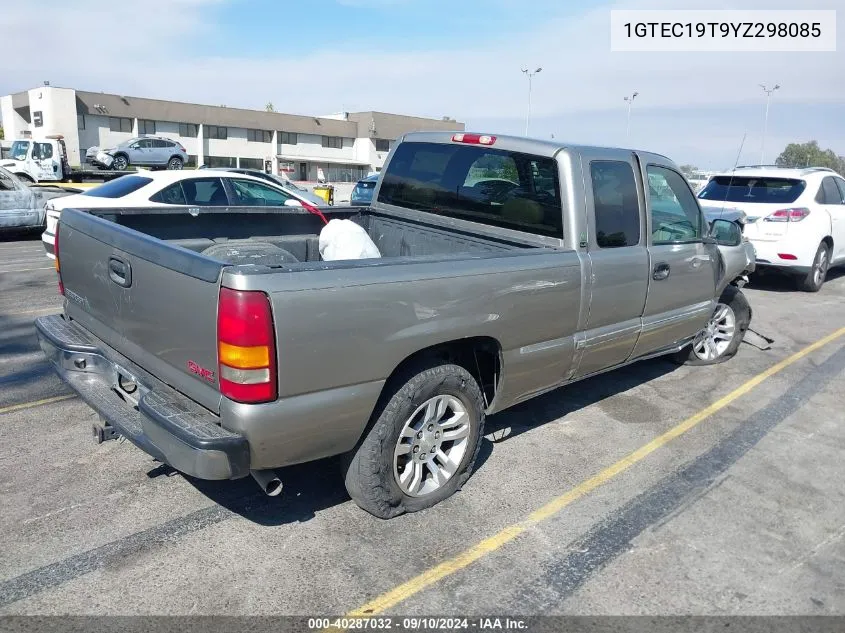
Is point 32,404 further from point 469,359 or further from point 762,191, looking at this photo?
point 762,191

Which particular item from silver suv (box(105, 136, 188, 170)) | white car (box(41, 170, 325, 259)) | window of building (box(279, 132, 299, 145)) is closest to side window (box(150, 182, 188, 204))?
white car (box(41, 170, 325, 259))

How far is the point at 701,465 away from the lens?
4324 millimetres

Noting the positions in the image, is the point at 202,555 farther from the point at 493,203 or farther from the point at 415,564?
the point at 493,203

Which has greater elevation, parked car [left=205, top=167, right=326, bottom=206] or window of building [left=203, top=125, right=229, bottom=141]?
window of building [left=203, top=125, right=229, bottom=141]

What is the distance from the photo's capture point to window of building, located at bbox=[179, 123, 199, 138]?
5506cm

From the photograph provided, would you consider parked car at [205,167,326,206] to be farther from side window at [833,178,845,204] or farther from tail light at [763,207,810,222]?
side window at [833,178,845,204]

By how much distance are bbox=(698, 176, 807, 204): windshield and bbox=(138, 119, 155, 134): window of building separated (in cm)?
5052

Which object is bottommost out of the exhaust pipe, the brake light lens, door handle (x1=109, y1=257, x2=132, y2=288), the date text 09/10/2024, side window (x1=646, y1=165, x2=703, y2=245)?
the date text 09/10/2024

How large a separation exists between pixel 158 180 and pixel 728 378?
7380mm

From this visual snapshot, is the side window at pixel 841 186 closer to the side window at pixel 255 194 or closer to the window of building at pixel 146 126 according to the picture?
the side window at pixel 255 194

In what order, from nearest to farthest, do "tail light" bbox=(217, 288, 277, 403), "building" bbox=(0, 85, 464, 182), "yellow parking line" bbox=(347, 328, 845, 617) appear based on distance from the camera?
1. "tail light" bbox=(217, 288, 277, 403)
2. "yellow parking line" bbox=(347, 328, 845, 617)
3. "building" bbox=(0, 85, 464, 182)

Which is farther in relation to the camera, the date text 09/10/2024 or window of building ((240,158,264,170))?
window of building ((240,158,264,170))

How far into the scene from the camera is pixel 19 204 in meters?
13.0

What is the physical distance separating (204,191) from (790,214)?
8314 millimetres
